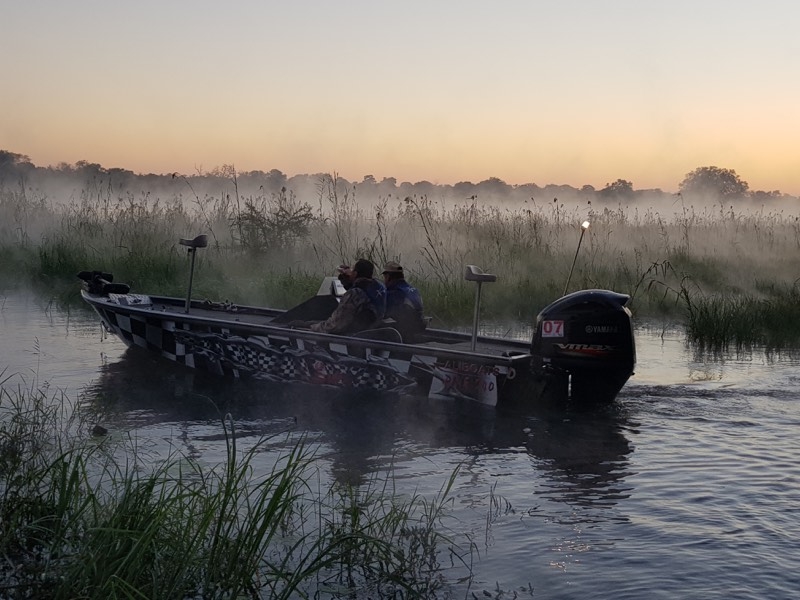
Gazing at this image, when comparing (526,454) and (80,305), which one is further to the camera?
(80,305)

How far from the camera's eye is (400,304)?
10.4 meters

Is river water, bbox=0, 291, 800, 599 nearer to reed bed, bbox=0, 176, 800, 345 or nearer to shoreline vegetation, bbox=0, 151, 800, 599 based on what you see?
shoreline vegetation, bbox=0, 151, 800, 599

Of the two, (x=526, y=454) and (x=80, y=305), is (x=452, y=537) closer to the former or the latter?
(x=526, y=454)

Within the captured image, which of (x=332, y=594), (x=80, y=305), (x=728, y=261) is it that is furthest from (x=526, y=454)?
(x=728, y=261)

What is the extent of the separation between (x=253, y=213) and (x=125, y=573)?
1537 cm

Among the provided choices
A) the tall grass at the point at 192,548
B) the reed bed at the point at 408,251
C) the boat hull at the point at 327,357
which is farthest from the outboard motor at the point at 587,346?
the reed bed at the point at 408,251

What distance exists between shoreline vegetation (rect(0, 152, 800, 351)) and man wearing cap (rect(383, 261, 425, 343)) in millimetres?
3979

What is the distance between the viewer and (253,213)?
19.2 metres

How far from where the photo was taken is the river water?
5219mm

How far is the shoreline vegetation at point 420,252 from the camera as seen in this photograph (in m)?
15.6

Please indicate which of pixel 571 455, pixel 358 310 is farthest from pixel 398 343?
pixel 571 455

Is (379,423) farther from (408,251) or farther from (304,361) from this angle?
(408,251)

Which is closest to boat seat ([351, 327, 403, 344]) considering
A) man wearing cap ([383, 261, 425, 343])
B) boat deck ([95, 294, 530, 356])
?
boat deck ([95, 294, 530, 356])

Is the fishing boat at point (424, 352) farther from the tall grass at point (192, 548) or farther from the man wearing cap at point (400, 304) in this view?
the tall grass at point (192, 548)
